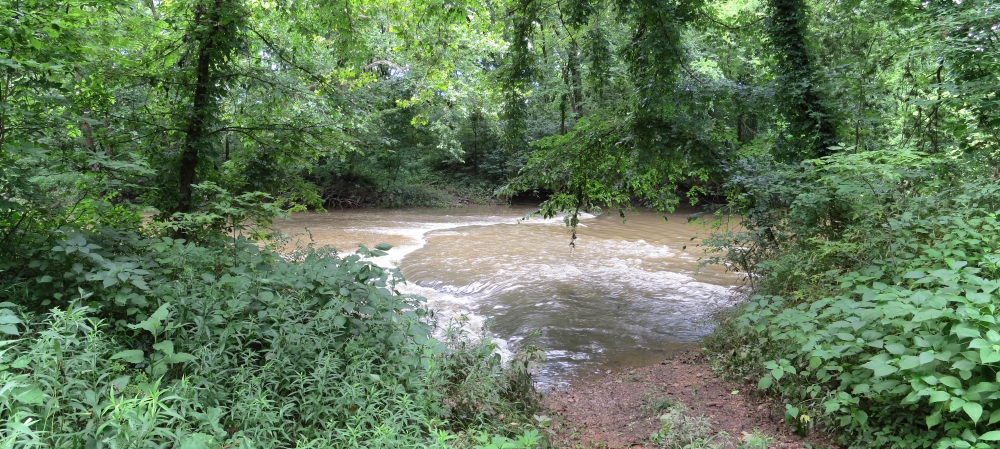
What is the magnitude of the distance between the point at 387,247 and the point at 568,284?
6.10 meters

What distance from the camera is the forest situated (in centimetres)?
240

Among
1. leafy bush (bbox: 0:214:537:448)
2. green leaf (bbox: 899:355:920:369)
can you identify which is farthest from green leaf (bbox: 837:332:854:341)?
leafy bush (bbox: 0:214:537:448)

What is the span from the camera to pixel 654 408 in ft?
13.3

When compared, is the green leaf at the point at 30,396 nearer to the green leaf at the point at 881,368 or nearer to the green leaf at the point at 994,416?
the green leaf at the point at 881,368

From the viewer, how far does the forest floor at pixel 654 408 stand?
345cm

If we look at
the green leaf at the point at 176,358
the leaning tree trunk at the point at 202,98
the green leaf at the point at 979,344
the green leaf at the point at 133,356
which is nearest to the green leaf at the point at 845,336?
the green leaf at the point at 979,344

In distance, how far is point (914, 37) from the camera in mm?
5426

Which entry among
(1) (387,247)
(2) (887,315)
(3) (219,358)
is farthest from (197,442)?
(2) (887,315)

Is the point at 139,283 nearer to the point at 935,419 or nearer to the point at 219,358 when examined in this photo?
the point at 219,358

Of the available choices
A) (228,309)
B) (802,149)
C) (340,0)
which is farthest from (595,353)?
(340,0)

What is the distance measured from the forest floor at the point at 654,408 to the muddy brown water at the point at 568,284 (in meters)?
0.49

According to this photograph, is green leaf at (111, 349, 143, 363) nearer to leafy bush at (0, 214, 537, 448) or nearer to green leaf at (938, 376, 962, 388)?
leafy bush at (0, 214, 537, 448)

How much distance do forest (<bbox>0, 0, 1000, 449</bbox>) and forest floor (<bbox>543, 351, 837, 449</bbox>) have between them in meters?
0.20

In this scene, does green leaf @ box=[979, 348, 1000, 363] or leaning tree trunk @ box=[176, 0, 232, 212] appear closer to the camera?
green leaf @ box=[979, 348, 1000, 363]
